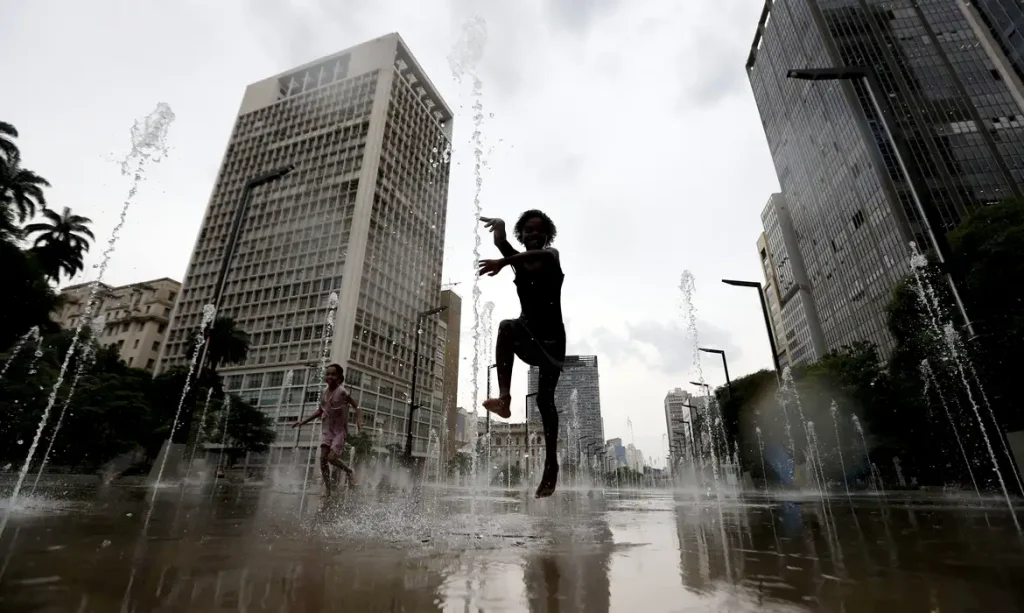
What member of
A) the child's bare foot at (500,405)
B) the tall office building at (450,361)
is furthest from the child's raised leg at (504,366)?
the tall office building at (450,361)

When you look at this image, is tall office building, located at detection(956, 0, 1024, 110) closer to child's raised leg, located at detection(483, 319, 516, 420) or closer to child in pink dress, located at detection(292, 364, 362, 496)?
child's raised leg, located at detection(483, 319, 516, 420)

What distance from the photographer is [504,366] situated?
421 centimetres

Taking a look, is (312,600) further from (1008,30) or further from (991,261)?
(1008,30)

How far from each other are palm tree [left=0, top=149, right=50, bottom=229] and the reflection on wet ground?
110ft

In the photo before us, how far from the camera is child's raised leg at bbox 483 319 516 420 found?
416cm

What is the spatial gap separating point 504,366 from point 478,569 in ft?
5.83

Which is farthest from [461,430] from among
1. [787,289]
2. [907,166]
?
[907,166]

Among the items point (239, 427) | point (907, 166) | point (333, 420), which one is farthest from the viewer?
point (239, 427)

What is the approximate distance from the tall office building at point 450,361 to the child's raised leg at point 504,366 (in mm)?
88356

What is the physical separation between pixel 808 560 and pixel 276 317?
7213 cm

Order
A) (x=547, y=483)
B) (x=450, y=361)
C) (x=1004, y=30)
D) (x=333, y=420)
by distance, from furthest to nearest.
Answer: (x=450, y=361) < (x=1004, y=30) < (x=333, y=420) < (x=547, y=483)

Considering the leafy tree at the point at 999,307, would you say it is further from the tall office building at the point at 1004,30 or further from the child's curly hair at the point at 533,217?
the tall office building at the point at 1004,30

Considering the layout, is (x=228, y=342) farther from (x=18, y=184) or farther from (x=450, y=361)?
(x=450, y=361)

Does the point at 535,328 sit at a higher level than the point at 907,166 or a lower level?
lower
